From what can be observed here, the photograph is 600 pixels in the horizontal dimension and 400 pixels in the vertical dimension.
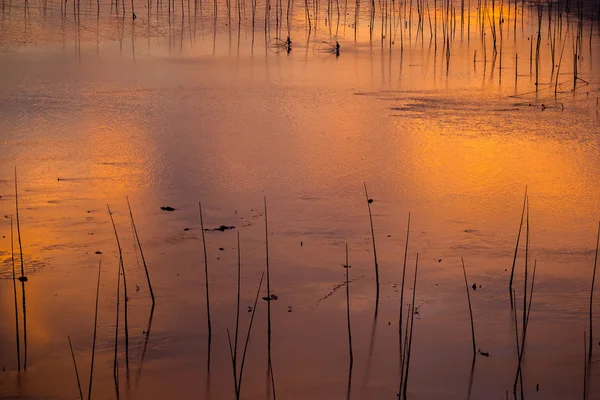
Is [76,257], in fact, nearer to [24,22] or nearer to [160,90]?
[160,90]

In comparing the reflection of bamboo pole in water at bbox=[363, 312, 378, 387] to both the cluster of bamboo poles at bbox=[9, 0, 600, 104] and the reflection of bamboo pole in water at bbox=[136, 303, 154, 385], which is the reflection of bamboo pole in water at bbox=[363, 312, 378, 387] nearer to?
the reflection of bamboo pole in water at bbox=[136, 303, 154, 385]

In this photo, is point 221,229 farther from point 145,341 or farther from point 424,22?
point 424,22

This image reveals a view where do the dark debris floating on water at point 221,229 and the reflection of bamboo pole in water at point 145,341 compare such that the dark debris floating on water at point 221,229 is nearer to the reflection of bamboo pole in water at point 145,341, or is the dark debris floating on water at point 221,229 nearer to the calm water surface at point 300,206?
the calm water surface at point 300,206

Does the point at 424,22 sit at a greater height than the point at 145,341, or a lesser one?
greater

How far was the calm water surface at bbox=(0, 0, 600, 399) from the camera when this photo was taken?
212 centimetres

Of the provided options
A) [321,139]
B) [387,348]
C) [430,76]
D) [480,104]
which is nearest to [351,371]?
[387,348]

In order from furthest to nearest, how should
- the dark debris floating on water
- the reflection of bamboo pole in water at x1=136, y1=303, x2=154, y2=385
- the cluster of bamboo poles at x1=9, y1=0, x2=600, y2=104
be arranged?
the cluster of bamboo poles at x1=9, y1=0, x2=600, y2=104 → the dark debris floating on water → the reflection of bamboo pole in water at x1=136, y1=303, x2=154, y2=385

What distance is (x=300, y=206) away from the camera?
3.17 meters

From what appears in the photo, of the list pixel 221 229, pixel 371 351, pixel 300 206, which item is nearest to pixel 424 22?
pixel 300 206

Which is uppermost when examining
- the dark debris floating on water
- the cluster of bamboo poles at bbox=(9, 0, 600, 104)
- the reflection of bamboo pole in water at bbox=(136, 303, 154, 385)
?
the cluster of bamboo poles at bbox=(9, 0, 600, 104)

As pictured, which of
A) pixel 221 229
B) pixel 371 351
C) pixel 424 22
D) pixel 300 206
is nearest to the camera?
pixel 371 351

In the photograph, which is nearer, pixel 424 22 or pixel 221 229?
pixel 221 229

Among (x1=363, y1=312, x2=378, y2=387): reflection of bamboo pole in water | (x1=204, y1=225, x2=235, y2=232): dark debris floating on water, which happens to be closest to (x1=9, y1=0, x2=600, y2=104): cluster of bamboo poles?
(x1=204, y1=225, x2=235, y2=232): dark debris floating on water

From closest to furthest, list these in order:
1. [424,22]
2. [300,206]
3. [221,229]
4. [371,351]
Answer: [371,351] < [221,229] < [300,206] < [424,22]
